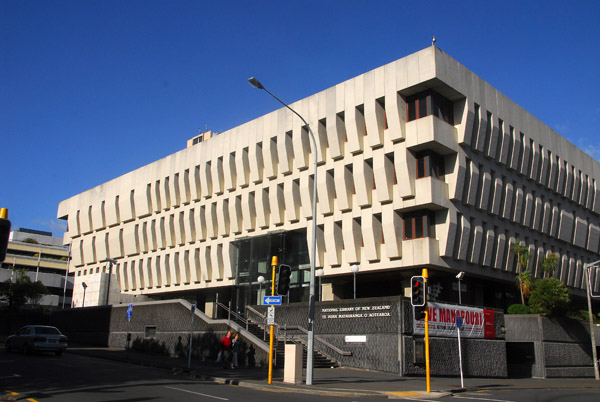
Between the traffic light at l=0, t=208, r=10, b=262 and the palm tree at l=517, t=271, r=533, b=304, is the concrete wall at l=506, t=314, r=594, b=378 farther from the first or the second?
the traffic light at l=0, t=208, r=10, b=262

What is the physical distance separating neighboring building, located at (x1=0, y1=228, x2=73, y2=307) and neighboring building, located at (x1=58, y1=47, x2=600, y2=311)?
4046 cm

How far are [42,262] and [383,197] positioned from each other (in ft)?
271

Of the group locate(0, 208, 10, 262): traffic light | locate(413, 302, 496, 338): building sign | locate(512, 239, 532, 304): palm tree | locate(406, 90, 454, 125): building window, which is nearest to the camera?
locate(0, 208, 10, 262): traffic light

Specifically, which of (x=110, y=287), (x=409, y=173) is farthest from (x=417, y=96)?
(x=110, y=287)

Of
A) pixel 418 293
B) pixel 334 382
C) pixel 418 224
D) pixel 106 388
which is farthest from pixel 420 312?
pixel 418 224

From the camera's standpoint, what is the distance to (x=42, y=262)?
97.0m

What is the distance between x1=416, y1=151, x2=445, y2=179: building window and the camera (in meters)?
33.7

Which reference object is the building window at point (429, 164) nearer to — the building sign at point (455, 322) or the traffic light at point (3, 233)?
the building sign at point (455, 322)

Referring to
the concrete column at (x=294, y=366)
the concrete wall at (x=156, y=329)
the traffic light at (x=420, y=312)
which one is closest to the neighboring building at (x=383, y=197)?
the concrete wall at (x=156, y=329)

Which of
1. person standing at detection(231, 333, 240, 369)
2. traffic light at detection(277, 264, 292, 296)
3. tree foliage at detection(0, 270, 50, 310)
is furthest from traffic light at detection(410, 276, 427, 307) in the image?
tree foliage at detection(0, 270, 50, 310)

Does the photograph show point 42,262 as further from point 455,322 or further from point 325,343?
point 455,322

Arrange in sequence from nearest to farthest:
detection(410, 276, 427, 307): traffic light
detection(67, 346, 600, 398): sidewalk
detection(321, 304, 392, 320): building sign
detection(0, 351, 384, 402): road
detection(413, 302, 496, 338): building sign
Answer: detection(0, 351, 384, 402): road < detection(67, 346, 600, 398): sidewalk < detection(410, 276, 427, 307): traffic light < detection(321, 304, 392, 320): building sign < detection(413, 302, 496, 338): building sign

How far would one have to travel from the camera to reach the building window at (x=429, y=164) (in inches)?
1328

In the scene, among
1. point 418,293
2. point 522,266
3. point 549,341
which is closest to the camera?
point 418,293
